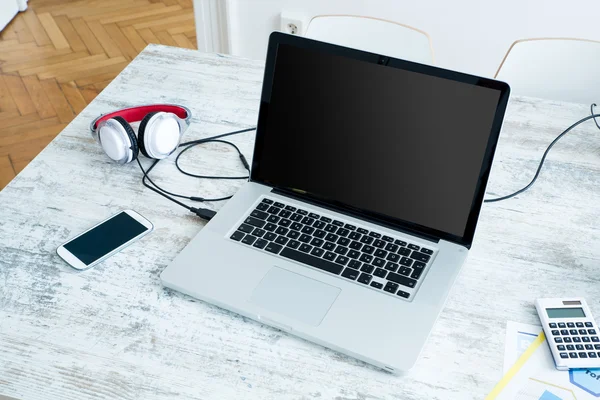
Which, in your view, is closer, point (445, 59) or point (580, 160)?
point (580, 160)

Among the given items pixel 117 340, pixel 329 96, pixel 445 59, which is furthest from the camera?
pixel 445 59

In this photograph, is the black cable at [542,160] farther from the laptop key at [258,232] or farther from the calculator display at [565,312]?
the laptop key at [258,232]

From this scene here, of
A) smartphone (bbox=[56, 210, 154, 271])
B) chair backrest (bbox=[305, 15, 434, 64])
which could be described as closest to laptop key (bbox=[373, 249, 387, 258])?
smartphone (bbox=[56, 210, 154, 271])

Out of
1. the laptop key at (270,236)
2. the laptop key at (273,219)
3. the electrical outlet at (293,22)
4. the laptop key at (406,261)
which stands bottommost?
the electrical outlet at (293,22)

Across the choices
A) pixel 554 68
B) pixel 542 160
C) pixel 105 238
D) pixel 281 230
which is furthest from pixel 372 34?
pixel 105 238

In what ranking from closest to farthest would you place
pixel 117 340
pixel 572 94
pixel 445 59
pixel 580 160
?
1. pixel 117 340
2. pixel 580 160
3. pixel 572 94
4. pixel 445 59

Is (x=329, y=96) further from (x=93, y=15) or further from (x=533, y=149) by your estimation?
(x=93, y=15)

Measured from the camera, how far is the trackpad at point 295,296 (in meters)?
0.78

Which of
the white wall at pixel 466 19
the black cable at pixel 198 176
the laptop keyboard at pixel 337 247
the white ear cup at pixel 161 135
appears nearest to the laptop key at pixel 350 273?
the laptop keyboard at pixel 337 247

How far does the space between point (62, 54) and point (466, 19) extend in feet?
6.53

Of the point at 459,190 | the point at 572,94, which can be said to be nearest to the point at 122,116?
the point at 459,190

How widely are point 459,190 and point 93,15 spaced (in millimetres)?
2993

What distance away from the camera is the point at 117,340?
2.51ft

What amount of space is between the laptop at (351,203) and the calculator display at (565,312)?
136 millimetres
